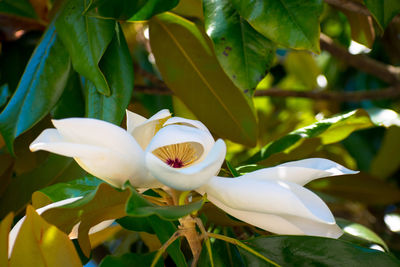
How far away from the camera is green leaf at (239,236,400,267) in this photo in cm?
65

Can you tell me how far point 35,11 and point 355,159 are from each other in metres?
1.12

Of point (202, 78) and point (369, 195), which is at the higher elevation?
point (202, 78)

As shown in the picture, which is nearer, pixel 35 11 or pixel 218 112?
pixel 218 112

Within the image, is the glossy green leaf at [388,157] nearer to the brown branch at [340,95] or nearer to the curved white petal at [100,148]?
the brown branch at [340,95]

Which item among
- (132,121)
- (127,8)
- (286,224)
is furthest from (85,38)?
(286,224)

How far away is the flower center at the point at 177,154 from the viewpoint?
2.13 feet

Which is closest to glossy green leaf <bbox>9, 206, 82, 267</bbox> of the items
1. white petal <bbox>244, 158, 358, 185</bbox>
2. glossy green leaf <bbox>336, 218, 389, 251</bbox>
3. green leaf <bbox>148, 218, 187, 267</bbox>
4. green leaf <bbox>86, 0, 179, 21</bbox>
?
green leaf <bbox>148, 218, 187, 267</bbox>

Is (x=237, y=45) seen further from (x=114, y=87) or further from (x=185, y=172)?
(x=185, y=172)

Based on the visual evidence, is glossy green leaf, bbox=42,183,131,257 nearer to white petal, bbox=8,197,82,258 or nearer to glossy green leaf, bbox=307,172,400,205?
white petal, bbox=8,197,82,258

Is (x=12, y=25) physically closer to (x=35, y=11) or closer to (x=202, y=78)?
(x=35, y=11)

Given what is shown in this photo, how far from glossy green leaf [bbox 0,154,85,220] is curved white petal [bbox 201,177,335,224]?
48 cm

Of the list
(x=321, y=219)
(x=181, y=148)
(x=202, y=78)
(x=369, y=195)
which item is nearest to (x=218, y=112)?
(x=202, y=78)

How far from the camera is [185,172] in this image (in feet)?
1.74

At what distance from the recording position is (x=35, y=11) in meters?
1.20
